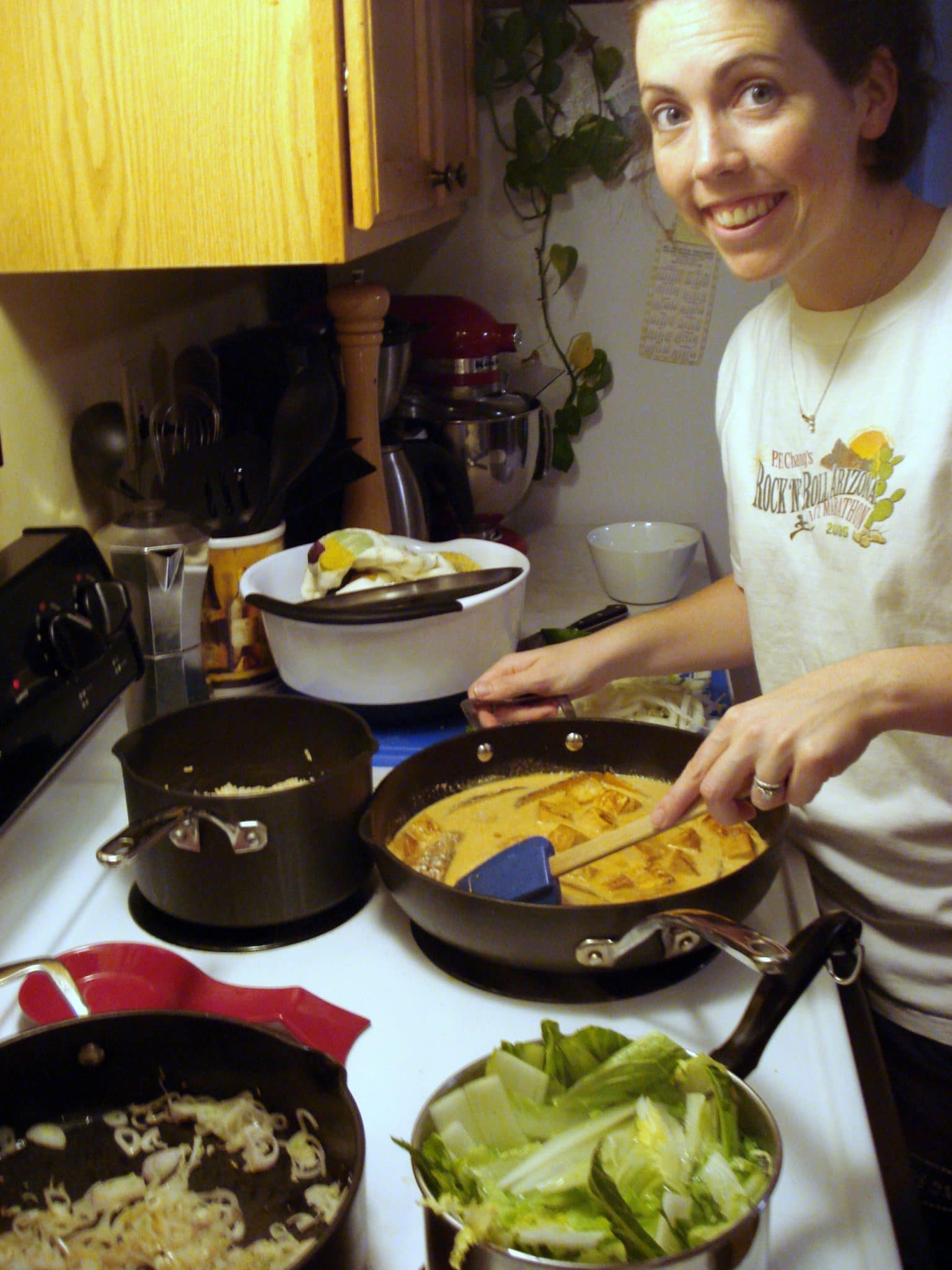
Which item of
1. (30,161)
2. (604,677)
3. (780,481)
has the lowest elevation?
(604,677)

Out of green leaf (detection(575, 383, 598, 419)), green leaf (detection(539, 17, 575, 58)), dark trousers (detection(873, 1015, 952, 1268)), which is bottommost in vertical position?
dark trousers (detection(873, 1015, 952, 1268))

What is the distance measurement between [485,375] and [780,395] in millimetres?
1181

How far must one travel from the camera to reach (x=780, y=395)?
1241 mm

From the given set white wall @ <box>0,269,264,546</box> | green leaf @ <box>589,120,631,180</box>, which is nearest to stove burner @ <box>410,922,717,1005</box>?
white wall @ <box>0,269,264,546</box>

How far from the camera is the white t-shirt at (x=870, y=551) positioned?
1.08 meters

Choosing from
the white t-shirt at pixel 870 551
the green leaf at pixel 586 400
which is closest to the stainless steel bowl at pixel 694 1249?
the white t-shirt at pixel 870 551

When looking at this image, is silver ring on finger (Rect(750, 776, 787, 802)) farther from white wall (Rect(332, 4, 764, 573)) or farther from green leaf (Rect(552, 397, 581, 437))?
green leaf (Rect(552, 397, 581, 437))

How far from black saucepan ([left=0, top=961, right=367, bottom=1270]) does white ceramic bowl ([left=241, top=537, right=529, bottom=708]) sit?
0.66 metres

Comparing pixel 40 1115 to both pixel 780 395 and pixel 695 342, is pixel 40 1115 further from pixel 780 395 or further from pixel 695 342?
pixel 695 342

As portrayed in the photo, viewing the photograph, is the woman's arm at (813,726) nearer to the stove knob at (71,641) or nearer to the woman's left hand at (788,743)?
the woman's left hand at (788,743)

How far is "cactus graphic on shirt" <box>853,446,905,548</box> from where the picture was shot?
109 centimetres

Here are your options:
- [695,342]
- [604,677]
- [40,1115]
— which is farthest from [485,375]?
[40,1115]

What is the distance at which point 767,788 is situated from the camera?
0.91m

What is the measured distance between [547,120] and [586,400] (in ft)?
1.89
